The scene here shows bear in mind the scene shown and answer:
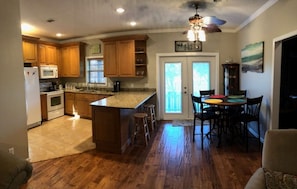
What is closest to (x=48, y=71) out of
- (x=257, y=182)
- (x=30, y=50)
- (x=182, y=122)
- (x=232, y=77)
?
(x=30, y=50)

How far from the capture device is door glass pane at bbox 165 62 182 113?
6.22 meters

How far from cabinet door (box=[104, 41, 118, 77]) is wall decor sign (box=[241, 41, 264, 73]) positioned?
3.34 m

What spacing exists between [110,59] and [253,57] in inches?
145

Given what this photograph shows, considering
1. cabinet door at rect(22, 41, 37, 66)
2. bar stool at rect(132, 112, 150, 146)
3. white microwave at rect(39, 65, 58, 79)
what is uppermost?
cabinet door at rect(22, 41, 37, 66)

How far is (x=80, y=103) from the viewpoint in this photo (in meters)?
6.69

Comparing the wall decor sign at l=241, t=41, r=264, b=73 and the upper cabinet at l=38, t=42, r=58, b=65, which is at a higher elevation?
the upper cabinet at l=38, t=42, r=58, b=65

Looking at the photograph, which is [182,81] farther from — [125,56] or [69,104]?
[69,104]

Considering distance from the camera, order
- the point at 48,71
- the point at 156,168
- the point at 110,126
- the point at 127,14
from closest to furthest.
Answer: the point at 156,168 < the point at 110,126 < the point at 127,14 < the point at 48,71

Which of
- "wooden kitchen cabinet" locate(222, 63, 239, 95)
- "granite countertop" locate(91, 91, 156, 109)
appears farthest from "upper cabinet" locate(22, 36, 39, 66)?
"wooden kitchen cabinet" locate(222, 63, 239, 95)

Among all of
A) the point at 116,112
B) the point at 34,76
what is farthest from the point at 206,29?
the point at 34,76

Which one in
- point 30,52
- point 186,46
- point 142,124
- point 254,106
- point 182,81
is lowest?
point 142,124

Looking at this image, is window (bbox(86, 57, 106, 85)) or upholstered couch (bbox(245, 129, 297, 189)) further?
window (bbox(86, 57, 106, 85))

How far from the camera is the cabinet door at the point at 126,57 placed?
5.97m

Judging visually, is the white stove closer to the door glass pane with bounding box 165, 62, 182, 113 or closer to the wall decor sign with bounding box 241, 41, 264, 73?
the door glass pane with bounding box 165, 62, 182, 113
